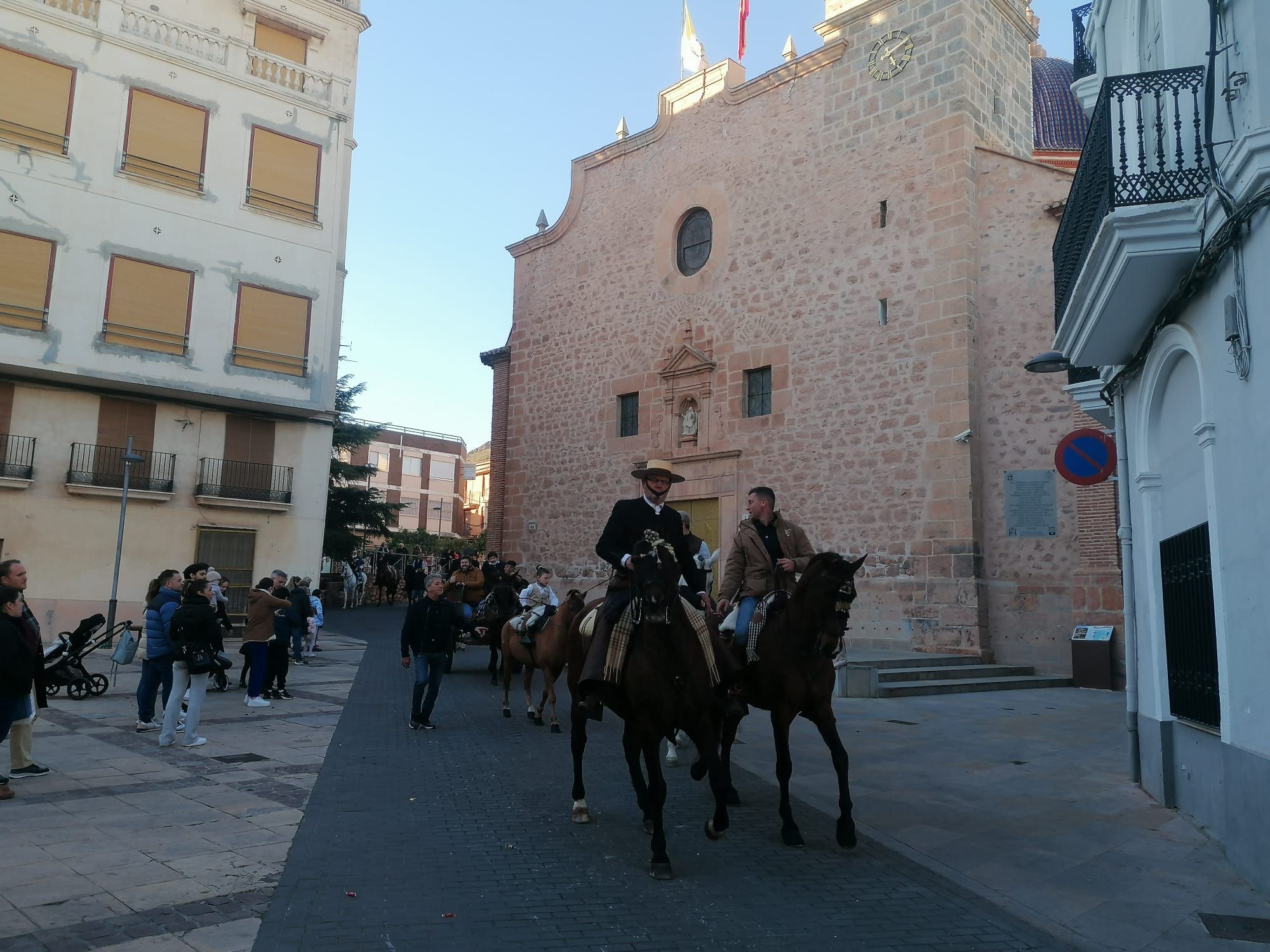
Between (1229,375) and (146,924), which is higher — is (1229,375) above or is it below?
above

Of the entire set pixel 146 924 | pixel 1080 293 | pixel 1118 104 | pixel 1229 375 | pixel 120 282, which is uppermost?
pixel 120 282

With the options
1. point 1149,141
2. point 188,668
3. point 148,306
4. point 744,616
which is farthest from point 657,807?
point 148,306

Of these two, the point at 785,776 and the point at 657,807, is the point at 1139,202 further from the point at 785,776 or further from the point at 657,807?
the point at 657,807

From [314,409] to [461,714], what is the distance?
1354 centimetres

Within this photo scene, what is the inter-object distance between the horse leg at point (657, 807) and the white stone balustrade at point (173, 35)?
22489mm

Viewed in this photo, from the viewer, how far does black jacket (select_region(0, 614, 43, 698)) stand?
7.00 metres

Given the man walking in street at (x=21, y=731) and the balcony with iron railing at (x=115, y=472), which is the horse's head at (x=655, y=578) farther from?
the balcony with iron railing at (x=115, y=472)

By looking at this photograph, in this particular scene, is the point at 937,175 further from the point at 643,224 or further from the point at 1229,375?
the point at 1229,375

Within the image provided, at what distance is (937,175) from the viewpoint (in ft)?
60.2

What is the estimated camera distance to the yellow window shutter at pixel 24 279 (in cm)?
1966

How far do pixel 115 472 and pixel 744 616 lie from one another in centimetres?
1815

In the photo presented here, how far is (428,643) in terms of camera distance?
1041 centimetres

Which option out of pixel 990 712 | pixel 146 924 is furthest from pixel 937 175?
pixel 146 924

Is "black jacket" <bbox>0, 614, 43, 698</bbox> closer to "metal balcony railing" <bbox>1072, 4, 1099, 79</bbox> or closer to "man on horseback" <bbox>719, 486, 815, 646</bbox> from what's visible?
"man on horseback" <bbox>719, 486, 815, 646</bbox>
